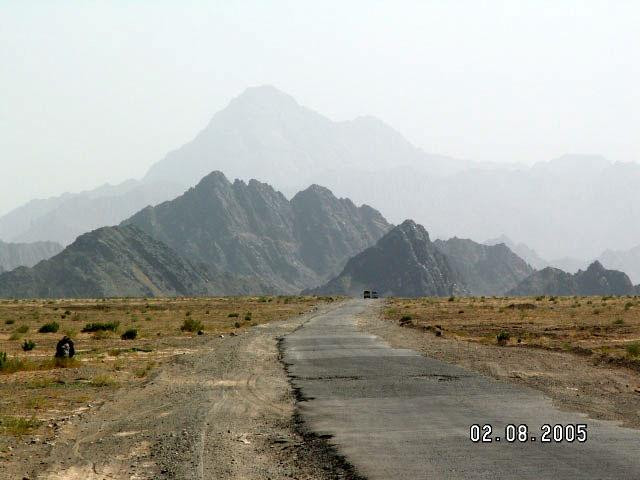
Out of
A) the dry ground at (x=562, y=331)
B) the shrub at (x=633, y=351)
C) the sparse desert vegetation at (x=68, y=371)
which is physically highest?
the sparse desert vegetation at (x=68, y=371)

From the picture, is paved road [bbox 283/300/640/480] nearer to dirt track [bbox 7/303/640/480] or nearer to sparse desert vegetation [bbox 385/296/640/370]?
dirt track [bbox 7/303/640/480]

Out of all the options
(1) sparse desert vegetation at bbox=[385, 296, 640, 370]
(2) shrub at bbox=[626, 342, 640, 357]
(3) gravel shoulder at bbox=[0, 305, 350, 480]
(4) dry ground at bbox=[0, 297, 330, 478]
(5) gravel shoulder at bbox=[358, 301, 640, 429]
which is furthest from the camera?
(1) sparse desert vegetation at bbox=[385, 296, 640, 370]

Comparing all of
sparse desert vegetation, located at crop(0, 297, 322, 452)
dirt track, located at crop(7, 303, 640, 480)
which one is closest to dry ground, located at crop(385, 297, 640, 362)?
dirt track, located at crop(7, 303, 640, 480)

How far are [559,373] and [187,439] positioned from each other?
528 inches

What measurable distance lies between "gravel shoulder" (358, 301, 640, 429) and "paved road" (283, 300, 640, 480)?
0.73 m

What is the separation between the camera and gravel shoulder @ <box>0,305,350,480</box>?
10.5 meters

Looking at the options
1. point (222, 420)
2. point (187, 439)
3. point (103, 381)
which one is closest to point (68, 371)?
point (103, 381)

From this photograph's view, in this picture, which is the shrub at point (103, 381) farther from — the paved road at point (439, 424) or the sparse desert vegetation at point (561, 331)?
the sparse desert vegetation at point (561, 331)

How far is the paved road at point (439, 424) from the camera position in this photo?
10070mm

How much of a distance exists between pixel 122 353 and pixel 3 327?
1030 inches

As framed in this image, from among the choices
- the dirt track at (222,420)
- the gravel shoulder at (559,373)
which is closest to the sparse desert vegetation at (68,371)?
the dirt track at (222,420)

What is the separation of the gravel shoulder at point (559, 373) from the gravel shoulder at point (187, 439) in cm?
666

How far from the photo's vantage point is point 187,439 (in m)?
12.6

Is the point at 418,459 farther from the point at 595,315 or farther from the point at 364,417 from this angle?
the point at 595,315
